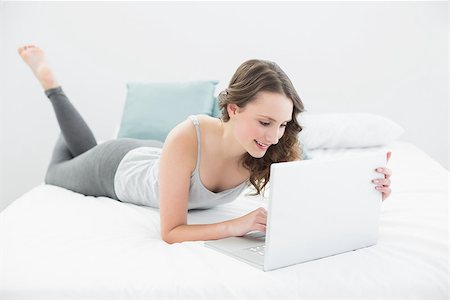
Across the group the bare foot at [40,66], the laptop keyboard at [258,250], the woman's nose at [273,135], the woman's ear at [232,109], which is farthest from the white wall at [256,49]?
the laptop keyboard at [258,250]

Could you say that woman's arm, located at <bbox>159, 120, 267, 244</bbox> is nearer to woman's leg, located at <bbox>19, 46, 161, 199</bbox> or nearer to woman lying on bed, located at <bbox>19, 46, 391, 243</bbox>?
woman lying on bed, located at <bbox>19, 46, 391, 243</bbox>

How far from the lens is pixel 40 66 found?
2.64 meters

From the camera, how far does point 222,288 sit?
127cm

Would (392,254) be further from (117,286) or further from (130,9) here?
(130,9)

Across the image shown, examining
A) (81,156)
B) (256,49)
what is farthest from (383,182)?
(256,49)

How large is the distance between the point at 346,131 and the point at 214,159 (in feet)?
4.21

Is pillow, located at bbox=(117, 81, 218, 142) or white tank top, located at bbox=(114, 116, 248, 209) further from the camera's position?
pillow, located at bbox=(117, 81, 218, 142)

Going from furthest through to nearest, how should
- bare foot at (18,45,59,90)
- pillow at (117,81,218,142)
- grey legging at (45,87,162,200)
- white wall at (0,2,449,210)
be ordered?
1. white wall at (0,2,449,210)
2. pillow at (117,81,218,142)
3. bare foot at (18,45,59,90)
4. grey legging at (45,87,162,200)

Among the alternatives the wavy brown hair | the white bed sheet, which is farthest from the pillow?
the wavy brown hair

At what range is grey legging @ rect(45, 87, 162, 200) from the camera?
2227mm

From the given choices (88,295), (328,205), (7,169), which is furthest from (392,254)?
(7,169)

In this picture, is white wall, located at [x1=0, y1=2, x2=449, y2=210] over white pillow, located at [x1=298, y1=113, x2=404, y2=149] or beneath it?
over

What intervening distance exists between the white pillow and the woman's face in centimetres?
127

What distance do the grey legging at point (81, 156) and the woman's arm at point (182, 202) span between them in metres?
0.58
